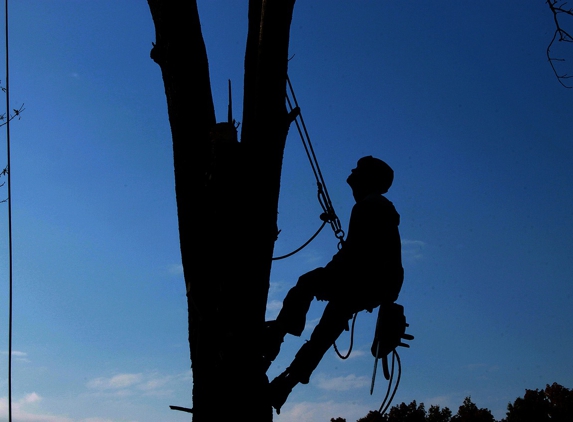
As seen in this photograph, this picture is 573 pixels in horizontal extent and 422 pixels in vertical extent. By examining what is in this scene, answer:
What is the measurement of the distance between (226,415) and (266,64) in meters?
1.59

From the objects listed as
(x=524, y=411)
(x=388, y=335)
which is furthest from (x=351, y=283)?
(x=524, y=411)

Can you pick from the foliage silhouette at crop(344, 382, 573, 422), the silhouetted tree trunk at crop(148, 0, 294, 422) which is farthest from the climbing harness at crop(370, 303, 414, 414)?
the foliage silhouette at crop(344, 382, 573, 422)

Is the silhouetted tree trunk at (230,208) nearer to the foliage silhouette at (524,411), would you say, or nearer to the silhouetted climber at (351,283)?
the silhouetted climber at (351,283)

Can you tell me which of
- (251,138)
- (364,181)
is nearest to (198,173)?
(251,138)

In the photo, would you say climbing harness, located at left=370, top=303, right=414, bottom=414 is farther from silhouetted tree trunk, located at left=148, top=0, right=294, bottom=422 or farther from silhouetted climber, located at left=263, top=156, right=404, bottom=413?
silhouetted tree trunk, located at left=148, top=0, right=294, bottom=422

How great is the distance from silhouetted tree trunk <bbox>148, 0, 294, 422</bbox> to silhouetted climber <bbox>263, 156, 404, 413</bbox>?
68 centimetres

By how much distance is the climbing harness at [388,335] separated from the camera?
3562 mm

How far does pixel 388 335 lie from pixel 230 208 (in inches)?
Answer: 58.3

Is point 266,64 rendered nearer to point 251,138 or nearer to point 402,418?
point 251,138

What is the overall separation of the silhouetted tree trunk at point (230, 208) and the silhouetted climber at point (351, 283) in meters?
0.68

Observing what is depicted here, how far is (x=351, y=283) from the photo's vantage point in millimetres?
3451

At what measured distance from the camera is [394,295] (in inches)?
143

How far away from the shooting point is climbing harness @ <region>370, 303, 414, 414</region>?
140 inches

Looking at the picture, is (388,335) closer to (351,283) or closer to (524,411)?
(351,283)
